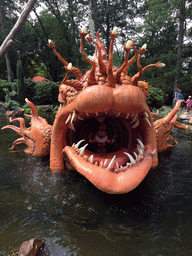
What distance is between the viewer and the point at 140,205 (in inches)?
62.5

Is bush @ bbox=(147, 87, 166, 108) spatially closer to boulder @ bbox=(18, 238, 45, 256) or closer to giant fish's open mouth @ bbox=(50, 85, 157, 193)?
giant fish's open mouth @ bbox=(50, 85, 157, 193)

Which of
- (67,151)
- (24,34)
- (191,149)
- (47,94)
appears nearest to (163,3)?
(47,94)

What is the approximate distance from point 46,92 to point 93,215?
52.9 ft

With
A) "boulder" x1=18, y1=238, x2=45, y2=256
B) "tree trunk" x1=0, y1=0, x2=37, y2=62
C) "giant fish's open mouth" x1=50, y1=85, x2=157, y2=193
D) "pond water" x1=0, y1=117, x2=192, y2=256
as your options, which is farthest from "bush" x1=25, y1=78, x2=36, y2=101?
"boulder" x1=18, y1=238, x2=45, y2=256

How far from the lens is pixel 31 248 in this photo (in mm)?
1023

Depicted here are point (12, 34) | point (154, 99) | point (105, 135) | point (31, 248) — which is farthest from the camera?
point (154, 99)

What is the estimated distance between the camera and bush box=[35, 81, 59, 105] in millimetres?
16428

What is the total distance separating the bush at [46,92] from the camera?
647 inches

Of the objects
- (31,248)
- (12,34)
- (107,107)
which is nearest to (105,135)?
(107,107)

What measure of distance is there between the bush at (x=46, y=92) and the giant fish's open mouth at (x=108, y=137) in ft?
48.8

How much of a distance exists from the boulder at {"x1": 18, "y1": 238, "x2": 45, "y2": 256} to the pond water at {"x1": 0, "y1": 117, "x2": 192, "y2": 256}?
7cm

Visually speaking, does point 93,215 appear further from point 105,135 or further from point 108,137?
point 108,137

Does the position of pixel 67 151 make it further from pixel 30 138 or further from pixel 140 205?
pixel 30 138

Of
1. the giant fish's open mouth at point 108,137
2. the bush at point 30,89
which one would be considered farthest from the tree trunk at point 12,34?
the bush at point 30,89
